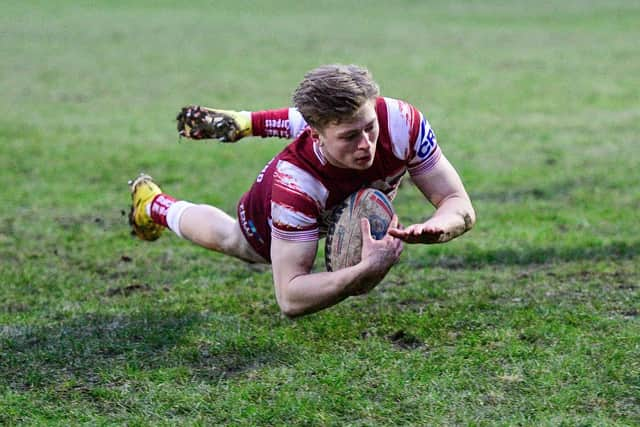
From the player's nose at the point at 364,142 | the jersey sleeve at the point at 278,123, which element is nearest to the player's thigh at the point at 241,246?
the jersey sleeve at the point at 278,123

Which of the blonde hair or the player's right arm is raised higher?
the blonde hair

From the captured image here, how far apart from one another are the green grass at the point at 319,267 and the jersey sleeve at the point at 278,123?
1074mm

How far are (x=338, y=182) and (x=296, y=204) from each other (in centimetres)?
26

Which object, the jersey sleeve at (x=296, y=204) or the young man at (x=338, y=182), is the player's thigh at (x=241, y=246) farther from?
the jersey sleeve at (x=296, y=204)

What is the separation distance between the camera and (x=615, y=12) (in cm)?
2841

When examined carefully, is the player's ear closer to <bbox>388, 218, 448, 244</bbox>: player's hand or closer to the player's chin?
the player's chin

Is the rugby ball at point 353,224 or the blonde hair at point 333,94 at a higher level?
the blonde hair at point 333,94

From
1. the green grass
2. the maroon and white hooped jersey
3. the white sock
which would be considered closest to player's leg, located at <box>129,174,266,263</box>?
the white sock

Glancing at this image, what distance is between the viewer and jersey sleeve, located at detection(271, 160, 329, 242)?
16.0 feet

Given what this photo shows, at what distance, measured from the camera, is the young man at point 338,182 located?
4.60 m

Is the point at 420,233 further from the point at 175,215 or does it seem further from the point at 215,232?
the point at 175,215

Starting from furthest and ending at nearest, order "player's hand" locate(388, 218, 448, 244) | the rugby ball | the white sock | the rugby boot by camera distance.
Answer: the rugby boot, the white sock, the rugby ball, "player's hand" locate(388, 218, 448, 244)

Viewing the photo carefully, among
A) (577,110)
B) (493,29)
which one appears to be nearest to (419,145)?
(577,110)

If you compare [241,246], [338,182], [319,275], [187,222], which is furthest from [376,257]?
[187,222]
